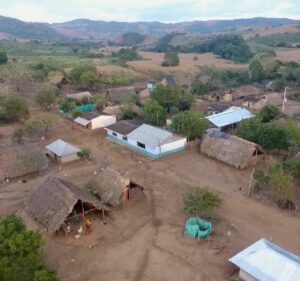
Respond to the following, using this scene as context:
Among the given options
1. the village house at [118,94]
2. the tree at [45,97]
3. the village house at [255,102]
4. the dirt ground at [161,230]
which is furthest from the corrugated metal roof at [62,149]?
the village house at [255,102]

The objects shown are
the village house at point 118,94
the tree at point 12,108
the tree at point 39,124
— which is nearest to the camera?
the tree at point 39,124

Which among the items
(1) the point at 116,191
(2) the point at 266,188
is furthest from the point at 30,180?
(2) the point at 266,188

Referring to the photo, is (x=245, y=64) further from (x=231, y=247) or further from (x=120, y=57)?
(x=231, y=247)

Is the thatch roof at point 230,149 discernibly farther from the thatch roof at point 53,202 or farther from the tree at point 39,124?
the tree at point 39,124

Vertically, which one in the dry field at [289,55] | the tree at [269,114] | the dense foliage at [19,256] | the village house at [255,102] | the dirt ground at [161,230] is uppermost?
the dense foliage at [19,256]

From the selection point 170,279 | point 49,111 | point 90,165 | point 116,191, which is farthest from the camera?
point 49,111

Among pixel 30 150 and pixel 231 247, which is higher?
pixel 30 150

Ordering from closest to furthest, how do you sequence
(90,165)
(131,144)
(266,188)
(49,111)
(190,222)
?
(190,222) < (266,188) < (90,165) < (131,144) < (49,111)
